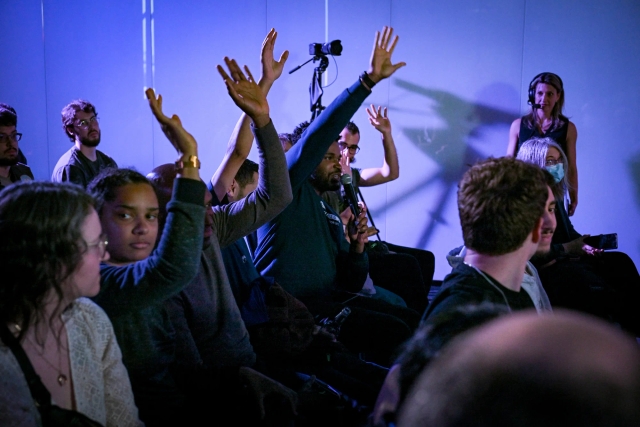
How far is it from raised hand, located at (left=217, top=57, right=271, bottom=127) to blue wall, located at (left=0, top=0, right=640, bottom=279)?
2.96 meters

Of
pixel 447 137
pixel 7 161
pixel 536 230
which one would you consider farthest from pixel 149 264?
pixel 447 137

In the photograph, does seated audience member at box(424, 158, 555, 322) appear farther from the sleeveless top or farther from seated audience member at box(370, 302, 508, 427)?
the sleeveless top

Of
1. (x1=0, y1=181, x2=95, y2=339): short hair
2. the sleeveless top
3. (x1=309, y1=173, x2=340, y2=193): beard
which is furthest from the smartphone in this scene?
(x1=0, y1=181, x2=95, y2=339): short hair

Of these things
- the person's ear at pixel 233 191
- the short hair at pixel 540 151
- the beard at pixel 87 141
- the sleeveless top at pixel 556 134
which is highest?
the sleeveless top at pixel 556 134

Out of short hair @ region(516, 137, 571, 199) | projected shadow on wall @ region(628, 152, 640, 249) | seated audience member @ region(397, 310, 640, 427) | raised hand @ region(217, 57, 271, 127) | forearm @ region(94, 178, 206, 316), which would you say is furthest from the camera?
projected shadow on wall @ region(628, 152, 640, 249)

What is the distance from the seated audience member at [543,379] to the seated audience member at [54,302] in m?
0.80

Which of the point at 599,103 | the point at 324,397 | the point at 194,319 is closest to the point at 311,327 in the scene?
the point at 324,397

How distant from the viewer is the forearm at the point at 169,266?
1.24m

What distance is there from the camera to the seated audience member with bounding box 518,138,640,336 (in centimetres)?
257

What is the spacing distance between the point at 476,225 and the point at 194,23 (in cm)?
412

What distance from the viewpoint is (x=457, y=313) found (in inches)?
37.7

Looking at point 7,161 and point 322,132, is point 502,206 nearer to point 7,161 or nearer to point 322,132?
point 322,132

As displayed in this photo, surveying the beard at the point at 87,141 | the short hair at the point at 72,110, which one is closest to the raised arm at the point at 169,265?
the beard at the point at 87,141

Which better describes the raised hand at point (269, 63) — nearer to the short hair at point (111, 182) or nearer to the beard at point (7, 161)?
the short hair at point (111, 182)
